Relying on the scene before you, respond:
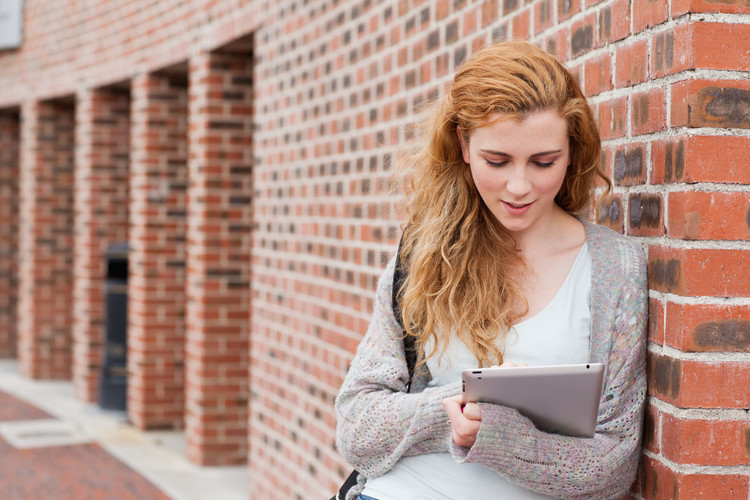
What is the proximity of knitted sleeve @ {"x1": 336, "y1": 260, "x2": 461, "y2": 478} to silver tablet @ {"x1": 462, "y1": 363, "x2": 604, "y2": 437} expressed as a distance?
0.56ft

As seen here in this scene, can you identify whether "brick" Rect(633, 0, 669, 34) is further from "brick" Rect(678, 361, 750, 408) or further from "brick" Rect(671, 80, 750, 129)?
"brick" Rect(678, 361, 750, 408)

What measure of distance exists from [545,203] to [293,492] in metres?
3.13

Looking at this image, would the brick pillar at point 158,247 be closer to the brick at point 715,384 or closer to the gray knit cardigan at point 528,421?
the gray knit cardigan at point 528,421

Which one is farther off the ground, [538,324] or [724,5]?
[724,5]

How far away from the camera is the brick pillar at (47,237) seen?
33.3 ft

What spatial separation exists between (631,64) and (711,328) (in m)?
0.63

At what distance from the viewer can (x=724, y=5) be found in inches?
77.5

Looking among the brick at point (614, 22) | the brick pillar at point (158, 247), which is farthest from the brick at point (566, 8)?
the brick pillar at point (158, 247)

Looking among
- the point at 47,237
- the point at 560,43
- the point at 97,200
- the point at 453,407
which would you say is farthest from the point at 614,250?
the point at 47,237

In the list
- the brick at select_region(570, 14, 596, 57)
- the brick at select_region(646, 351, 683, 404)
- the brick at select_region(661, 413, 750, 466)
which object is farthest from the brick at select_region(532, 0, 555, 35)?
the brick at select_region(661, 413, 750, 466)

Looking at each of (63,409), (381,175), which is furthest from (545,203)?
(63,409)

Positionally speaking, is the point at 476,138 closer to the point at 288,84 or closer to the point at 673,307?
the point at 673,307

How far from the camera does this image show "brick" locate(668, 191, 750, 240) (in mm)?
1960

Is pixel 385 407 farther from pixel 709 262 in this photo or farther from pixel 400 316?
pixel 709 262
